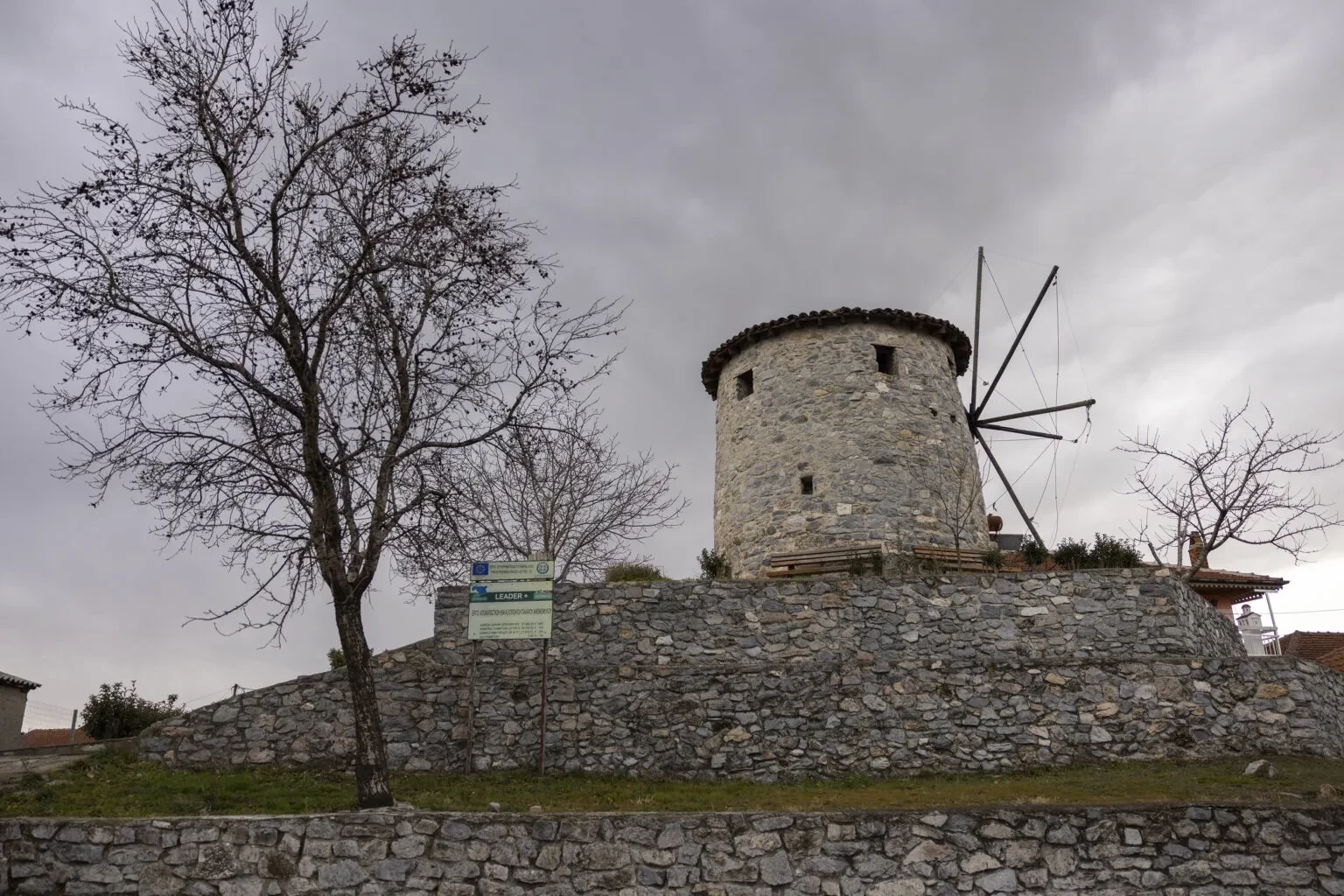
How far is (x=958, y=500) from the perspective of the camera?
59.6ft

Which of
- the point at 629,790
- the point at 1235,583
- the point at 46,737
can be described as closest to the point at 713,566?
the point at 629,790

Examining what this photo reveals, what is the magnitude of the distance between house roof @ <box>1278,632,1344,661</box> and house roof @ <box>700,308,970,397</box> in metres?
14.7

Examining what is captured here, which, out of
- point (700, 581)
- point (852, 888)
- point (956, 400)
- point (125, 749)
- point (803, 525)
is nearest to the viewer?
point (852, 888)

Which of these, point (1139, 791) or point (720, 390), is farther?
point (720, 390)

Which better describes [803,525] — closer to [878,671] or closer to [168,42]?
[878,671]

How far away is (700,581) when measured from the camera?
48.5ft

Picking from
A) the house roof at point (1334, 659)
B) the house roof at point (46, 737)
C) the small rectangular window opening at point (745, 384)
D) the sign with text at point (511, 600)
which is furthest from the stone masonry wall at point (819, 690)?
the house roof at point (46, 737)

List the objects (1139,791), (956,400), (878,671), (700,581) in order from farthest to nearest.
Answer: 1. (956,400)
2. (700,581)
3. (878,671)
4. (1139,791)

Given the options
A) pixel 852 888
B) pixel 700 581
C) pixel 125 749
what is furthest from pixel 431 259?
pixel 852 888

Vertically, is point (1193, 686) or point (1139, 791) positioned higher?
point (1193, 686)

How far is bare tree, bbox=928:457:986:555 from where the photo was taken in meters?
17.9

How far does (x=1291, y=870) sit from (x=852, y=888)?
4118mm

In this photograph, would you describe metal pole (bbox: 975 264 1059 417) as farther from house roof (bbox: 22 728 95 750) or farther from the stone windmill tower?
house roof (bbox: 22 728 95 750)

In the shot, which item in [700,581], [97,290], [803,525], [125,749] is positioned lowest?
[125,749]
